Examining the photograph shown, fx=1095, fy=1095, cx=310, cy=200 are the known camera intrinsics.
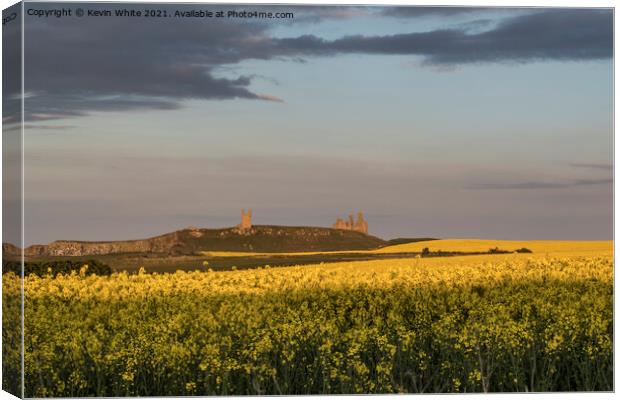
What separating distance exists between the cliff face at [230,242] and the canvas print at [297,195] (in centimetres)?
2

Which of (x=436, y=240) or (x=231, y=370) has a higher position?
(x=436, y=240)

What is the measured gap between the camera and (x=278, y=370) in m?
11.4

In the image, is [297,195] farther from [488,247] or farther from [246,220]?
[488,247]

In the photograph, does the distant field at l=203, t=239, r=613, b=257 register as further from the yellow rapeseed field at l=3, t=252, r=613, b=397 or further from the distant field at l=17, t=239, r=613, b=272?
the yellow rapeseed field at l=3, t=252, r=613, b=397

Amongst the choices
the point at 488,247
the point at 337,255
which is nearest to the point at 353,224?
the point at 337,255

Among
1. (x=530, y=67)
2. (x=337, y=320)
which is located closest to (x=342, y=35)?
(x=530, y=67)

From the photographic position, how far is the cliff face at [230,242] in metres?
11.3

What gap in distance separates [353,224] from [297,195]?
680 millimetres

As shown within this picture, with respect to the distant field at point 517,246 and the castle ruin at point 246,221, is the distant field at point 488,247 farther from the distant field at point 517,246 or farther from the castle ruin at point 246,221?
the castle ruin at point 246,221

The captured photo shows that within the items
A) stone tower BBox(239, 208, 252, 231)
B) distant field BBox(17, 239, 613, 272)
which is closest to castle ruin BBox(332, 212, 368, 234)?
distant field BBox(17, 239, 613, 272)

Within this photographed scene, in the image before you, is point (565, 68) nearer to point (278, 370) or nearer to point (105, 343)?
point (278, 370)

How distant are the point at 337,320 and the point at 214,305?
52.1 inches

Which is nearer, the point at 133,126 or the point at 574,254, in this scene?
the point at 133,126

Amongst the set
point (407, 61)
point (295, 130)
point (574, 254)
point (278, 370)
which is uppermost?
point (407, 61)
